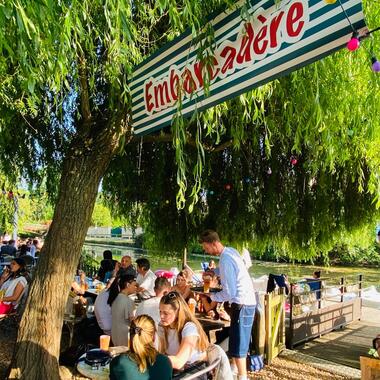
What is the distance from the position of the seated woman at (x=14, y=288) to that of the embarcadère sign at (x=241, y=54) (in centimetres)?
364

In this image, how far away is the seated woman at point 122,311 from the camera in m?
4.36

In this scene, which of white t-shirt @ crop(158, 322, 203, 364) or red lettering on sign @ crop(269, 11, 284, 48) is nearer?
red lettering on sign @ crop(269, 11, 284, 48)

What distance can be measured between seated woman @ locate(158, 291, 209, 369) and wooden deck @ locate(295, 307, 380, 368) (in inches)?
128

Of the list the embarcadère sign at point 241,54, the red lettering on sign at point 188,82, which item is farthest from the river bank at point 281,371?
the red lettering on sign at point 188,82

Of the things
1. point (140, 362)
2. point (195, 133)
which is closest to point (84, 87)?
point (195, 133)

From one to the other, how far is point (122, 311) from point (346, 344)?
3823 mm

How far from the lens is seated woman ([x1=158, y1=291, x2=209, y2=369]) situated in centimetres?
289

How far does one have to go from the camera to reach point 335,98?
3127 mm

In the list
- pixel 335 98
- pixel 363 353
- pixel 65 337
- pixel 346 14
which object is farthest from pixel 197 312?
pixel 346 14

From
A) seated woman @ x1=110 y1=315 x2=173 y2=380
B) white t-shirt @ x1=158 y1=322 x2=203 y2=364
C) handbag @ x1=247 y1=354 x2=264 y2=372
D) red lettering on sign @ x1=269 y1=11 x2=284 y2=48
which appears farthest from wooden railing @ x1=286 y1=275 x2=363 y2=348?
red lettering on sign @ x1=269 y1=11 x2=284 y2=48

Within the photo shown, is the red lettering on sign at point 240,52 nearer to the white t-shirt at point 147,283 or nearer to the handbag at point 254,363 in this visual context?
the handbag at point 254,363

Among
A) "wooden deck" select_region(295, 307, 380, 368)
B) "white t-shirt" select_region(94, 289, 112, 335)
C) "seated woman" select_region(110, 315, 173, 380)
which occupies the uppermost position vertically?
"seated woman" select_region(110, 315, 173, 380)

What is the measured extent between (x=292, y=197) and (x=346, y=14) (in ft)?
15.6

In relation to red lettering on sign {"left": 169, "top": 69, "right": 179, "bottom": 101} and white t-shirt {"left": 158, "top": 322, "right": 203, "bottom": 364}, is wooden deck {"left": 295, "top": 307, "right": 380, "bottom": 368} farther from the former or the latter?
red lettering on sign {"left": 169, "top": 69, "right": 179, "bottom": 101}
